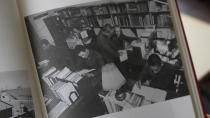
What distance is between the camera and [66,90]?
1.79ft

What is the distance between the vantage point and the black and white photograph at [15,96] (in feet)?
1.73

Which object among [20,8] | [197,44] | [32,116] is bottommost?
[32,116]

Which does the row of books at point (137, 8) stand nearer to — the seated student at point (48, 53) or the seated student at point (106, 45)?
the seated student at point (106, 45)

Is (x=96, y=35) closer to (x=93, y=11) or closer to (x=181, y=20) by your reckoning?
(x=93, y=11)

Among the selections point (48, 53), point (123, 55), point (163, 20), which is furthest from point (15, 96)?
point (163, 20)

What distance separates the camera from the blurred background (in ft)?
1.77

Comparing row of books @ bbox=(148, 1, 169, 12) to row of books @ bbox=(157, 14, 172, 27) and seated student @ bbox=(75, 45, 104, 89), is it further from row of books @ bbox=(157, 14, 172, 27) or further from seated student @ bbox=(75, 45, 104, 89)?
seated student @ bbox=(75, 45, 104, 89)

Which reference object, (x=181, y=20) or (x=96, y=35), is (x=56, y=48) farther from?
(x=181, y=20)

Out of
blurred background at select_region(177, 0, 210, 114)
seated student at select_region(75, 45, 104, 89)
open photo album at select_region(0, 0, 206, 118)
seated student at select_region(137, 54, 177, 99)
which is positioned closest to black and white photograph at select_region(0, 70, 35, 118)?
open photo album at select_region(0, 0, 206, 118)

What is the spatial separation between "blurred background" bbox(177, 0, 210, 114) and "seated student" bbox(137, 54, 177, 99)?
0.17 ft

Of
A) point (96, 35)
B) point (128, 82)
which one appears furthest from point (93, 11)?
point (128, 82)

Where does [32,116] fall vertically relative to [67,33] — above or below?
below

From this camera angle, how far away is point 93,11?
1.84 ft

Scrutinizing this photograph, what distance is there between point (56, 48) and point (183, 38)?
246 mm
